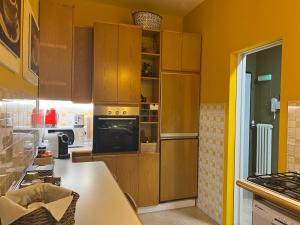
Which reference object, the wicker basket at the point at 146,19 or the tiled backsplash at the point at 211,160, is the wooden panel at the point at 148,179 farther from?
the wicker basket at the point at 146,19

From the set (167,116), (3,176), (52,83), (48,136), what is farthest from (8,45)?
(167,116)

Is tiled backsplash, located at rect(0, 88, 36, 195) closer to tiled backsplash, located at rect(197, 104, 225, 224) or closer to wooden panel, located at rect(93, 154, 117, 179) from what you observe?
wooden panel, located at rect(93, 154, 117, 179)

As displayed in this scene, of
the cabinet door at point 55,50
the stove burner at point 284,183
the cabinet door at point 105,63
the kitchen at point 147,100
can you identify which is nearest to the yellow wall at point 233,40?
the kitchen at point 147,100

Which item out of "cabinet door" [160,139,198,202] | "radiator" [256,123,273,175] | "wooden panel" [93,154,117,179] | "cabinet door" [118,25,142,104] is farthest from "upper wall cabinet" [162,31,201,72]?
"radiator" [256,123,273,175]

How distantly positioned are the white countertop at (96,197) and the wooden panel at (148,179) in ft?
3.44

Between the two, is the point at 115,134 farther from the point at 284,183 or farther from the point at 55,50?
the point at 284,183

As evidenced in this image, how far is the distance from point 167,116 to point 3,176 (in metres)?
2.12

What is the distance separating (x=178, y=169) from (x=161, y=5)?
7.49ft

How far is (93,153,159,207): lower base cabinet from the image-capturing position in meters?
2.81

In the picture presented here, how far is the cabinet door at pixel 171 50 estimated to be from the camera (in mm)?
2996

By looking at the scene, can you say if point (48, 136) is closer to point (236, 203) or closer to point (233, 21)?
point (236, 203)

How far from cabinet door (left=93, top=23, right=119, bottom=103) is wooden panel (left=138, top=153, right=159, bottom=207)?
2.79 feet

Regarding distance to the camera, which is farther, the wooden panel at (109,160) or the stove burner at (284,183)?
the wooden panel at (109,160)

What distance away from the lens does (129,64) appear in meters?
2.86
